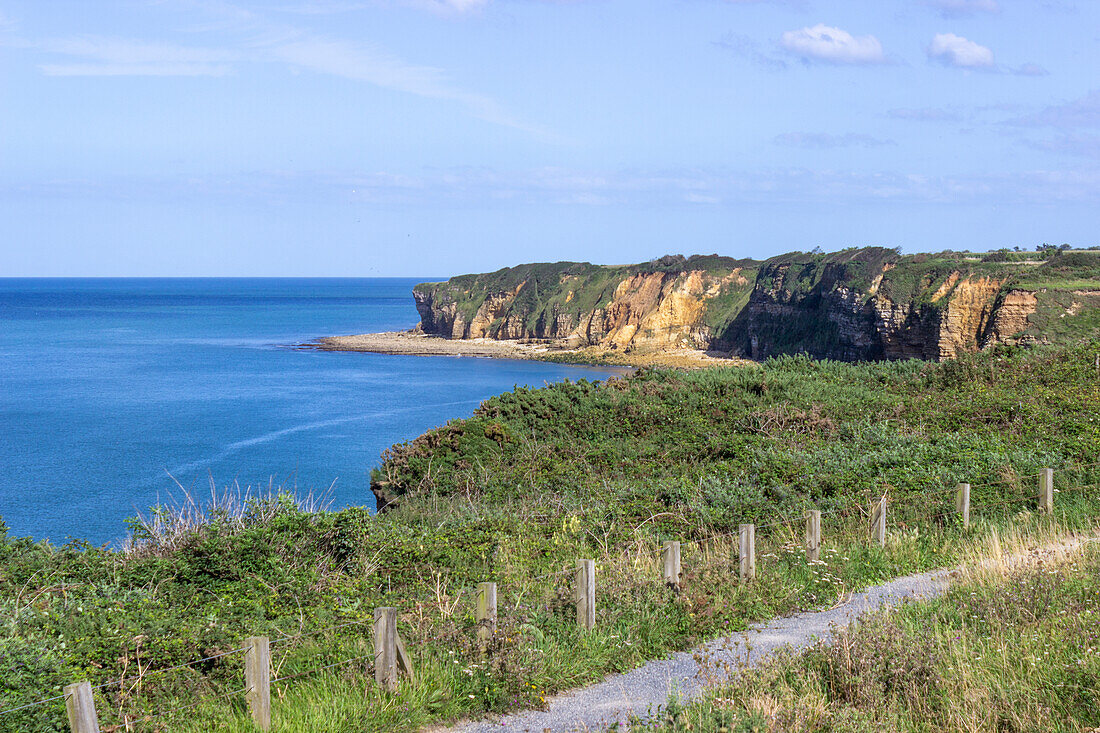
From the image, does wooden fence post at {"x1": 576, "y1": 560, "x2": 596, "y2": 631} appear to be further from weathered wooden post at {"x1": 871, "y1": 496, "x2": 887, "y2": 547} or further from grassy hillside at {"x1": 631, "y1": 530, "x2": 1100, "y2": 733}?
weathered wooden post at {"x1": 871, "y1": 496, "x2": 887, "y2": 547}

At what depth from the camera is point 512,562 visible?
11.2 metres

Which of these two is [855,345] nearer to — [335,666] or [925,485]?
[925,485]

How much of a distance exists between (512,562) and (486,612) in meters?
3.43

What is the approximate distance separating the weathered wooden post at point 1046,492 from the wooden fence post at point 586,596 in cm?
794

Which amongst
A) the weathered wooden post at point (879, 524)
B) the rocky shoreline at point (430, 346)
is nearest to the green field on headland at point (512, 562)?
the weathered wooden post at point (879, 524)

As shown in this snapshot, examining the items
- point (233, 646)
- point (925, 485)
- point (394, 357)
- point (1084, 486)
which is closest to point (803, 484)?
point (925, 485)

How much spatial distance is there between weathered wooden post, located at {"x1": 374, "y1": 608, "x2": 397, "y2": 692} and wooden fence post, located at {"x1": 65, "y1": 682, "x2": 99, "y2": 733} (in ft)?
6.64

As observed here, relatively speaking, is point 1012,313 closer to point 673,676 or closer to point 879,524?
point 879,524

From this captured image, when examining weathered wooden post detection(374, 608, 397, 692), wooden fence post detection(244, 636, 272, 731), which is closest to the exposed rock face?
weathered wooden post detection(374, 608, 397, 692)

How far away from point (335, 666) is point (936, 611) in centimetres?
526

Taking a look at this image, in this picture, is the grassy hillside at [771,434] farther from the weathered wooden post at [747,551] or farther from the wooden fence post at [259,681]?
the wooden fence post at [259,681]

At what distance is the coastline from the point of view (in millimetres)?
97625

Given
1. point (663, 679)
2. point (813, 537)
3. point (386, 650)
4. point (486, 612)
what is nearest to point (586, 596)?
point (486, 612)

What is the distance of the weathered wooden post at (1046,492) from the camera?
1283 centimetres
